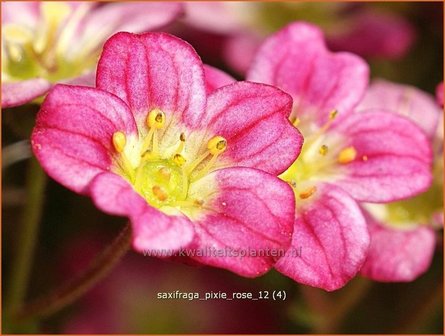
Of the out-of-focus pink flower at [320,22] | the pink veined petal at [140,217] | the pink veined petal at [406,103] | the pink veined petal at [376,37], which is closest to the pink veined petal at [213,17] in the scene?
the out-of-focus pink flower at [320,22]

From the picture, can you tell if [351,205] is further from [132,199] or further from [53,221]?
[53,221]

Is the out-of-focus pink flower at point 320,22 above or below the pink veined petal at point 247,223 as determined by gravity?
below

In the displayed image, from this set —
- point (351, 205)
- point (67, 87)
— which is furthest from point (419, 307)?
point (67, 87)

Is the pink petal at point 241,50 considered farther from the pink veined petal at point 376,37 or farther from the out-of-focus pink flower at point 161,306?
the out-of-focus pink flower at point 161,306

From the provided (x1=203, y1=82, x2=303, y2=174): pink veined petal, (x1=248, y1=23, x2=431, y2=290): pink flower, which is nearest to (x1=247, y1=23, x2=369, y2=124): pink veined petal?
(x1=248, y1=23, x2=431, y2=290): pink flower

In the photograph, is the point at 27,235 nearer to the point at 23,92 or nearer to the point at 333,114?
the point at 23,92

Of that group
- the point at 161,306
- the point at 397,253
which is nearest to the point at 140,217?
the point at 397,253

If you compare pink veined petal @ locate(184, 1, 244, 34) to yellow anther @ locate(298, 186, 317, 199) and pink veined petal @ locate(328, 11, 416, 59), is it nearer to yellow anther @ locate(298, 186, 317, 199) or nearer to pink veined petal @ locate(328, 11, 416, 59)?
pink veined petal @ locate(328, 11, 416, 59)
